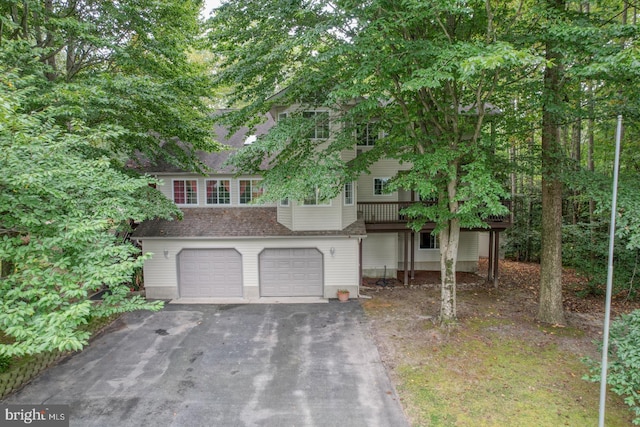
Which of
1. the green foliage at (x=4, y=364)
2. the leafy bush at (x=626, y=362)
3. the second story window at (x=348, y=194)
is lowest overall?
the green foliage at (x=4, y=364)

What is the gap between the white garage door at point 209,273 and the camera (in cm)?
1312

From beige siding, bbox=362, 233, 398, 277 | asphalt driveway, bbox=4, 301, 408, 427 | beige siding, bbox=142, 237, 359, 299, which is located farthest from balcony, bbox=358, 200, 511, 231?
asphalt driveway, bbox=4, 301, 408, 427

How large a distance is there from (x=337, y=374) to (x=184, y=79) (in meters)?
10.6

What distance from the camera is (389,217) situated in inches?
577

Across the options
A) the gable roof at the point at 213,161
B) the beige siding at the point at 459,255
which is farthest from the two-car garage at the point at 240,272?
the beige siding at the point at 459,255

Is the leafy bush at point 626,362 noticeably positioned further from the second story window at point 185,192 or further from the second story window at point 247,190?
the second story window at point 185,192

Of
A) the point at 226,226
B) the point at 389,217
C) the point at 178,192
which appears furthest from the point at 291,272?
the point at 178,192

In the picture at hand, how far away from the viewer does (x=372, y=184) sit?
1552 cm

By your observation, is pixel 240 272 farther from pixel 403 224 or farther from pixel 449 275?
pixel 449 275

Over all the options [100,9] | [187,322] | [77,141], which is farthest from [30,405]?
[100,9]

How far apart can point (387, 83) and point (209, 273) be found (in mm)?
9980

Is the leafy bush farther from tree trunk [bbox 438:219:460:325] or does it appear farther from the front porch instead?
the front porch

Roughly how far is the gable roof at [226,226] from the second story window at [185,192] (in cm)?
43

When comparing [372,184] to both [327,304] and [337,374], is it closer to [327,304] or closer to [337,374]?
[327,304]
